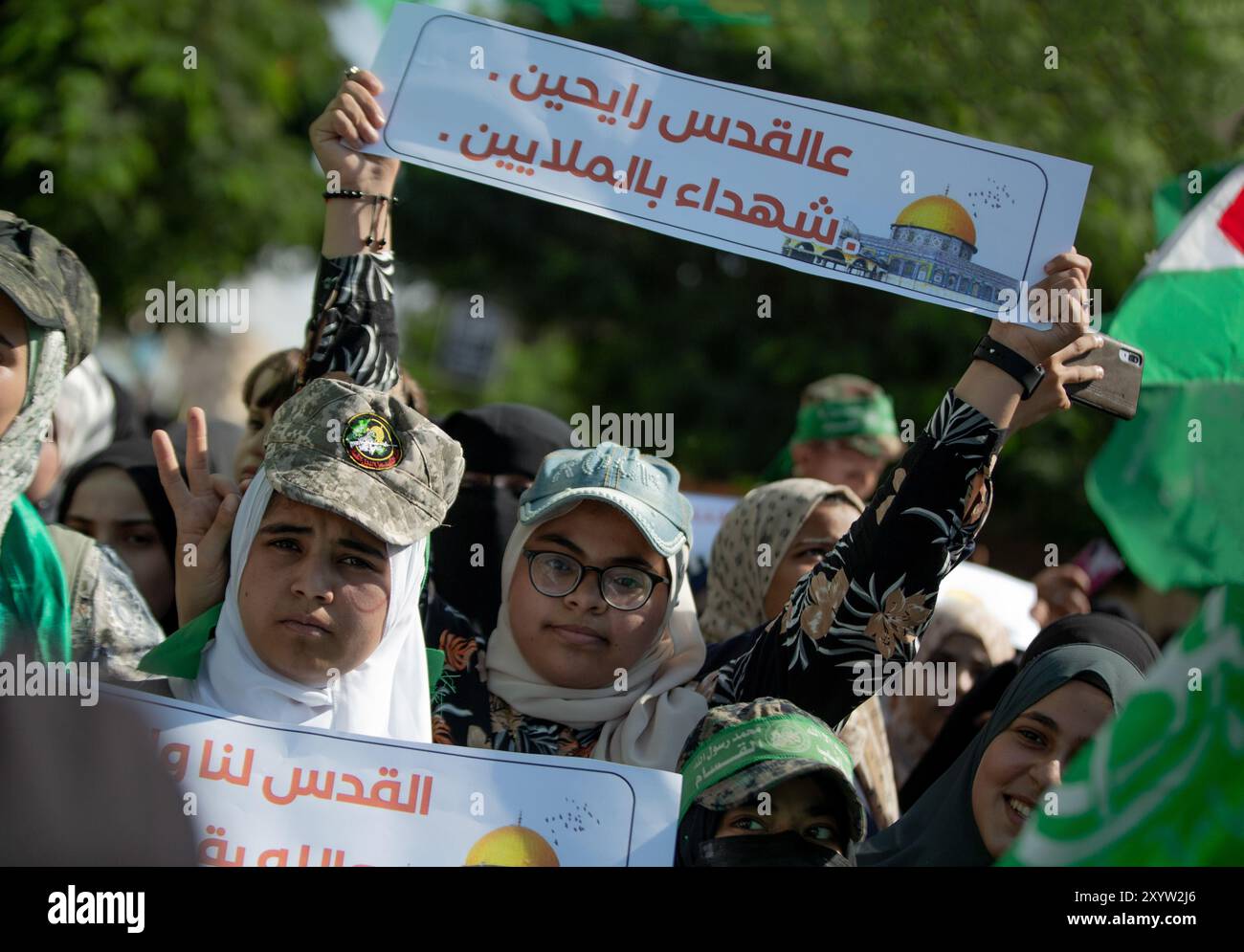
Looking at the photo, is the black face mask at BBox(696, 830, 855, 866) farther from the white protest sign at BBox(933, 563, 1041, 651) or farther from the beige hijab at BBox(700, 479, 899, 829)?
the white protest sign at BBox(933, 563, 1041, 651)

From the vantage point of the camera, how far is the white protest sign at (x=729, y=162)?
7.59 ft

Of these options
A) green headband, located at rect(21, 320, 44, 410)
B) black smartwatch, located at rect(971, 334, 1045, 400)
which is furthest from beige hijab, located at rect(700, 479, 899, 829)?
green headband, located at rect(21, 320, 44, 410)

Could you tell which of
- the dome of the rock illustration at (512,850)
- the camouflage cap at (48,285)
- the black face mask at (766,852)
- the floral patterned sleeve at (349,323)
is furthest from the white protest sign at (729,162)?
the dome of the rock illustration at (512,850)

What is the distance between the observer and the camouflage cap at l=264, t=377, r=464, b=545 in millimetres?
2127

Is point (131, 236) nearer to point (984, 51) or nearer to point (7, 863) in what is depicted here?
point (984, 51)

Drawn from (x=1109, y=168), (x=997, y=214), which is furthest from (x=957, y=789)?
(x=1109, y=168)

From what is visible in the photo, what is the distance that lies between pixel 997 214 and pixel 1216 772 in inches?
44.6

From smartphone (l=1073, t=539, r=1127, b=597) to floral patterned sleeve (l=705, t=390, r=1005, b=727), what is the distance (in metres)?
3.63

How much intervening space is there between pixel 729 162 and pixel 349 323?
78cm

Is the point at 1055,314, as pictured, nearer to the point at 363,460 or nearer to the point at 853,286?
the point at 363,460

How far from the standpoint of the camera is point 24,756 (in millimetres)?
1439

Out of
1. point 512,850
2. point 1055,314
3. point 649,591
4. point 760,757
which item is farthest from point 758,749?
point 1055,314

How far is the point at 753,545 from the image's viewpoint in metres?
3.10
